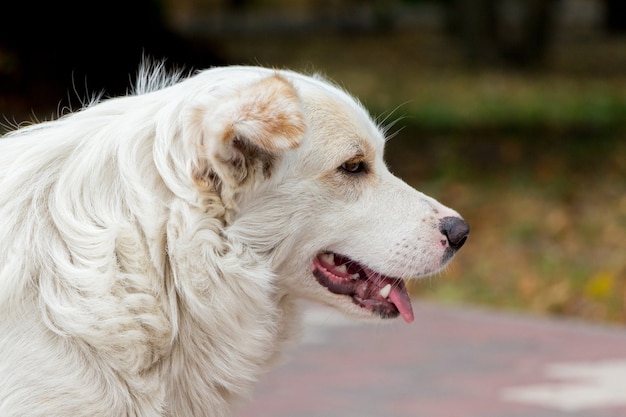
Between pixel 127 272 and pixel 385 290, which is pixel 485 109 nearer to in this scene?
pixel 385 290

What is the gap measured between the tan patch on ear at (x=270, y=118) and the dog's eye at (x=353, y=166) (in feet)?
1.32

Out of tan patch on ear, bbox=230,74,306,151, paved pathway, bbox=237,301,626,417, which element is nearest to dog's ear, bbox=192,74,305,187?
tan patch on ear, bbox=230,74,306,151

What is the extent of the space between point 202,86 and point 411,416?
11.5ft

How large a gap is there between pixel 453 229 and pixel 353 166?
0.46 m

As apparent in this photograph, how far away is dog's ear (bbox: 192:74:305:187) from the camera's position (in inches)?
140

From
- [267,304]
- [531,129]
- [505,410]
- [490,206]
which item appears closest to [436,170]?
[490,206]

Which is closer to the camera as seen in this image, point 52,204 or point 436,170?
point 52,204

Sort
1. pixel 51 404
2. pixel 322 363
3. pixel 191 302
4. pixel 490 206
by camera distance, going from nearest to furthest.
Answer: pixel 51 404, pixel 191 302, pixel 322 363, pixel 490 206

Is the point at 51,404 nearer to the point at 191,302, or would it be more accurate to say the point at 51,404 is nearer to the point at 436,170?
the point at 191,302

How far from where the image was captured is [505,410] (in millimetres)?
6867

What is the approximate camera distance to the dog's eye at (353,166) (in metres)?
3.99

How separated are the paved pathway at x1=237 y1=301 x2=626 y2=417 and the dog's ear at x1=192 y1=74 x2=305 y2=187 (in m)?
2.89

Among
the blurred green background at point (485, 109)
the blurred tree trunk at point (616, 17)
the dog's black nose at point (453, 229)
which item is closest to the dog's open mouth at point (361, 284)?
the dog's black nose at point (453, 229)

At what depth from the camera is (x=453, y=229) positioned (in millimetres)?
4105
